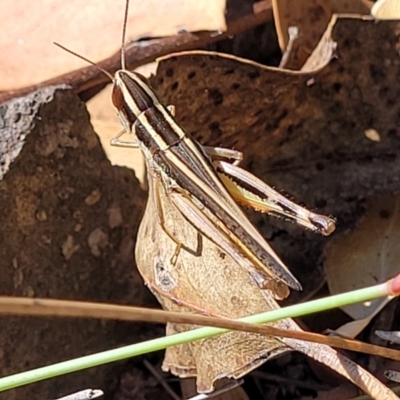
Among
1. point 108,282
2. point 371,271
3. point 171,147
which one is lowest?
point 371,271

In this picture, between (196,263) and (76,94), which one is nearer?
(196,263)

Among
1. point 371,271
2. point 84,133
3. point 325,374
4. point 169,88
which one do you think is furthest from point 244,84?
point 325,374

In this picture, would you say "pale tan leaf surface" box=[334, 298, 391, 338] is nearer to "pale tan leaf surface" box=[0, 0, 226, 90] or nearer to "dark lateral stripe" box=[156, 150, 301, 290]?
"dark lateral stripe" box=[156, 150, 301, 290]

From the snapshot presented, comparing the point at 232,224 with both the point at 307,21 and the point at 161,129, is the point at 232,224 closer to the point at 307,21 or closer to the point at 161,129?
the point at 161,129

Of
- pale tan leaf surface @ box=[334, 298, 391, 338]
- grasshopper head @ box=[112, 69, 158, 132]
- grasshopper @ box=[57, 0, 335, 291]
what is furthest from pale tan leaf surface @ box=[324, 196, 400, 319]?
grasshopper head @ box=[112, 69, 158, 132]

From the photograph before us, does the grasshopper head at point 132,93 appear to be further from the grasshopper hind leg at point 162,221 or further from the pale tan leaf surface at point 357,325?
the pale tan leaf surface at point 357,325

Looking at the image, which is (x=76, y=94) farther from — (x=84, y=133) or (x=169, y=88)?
(x=169, y=88)

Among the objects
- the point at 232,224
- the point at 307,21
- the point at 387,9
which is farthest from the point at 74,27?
the point at 387,9
